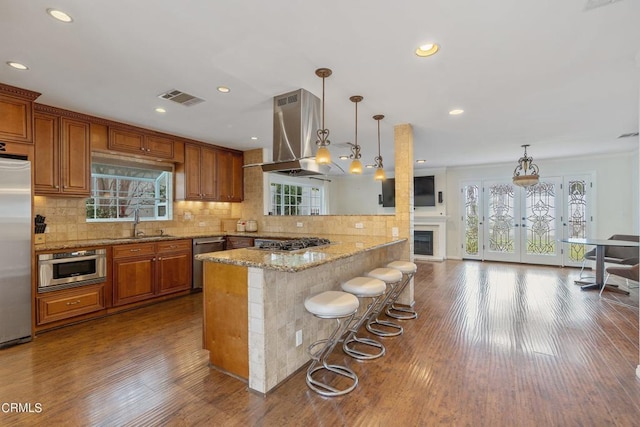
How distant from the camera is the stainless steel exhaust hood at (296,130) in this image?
3.09 m

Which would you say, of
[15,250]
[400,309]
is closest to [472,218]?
[400,309]

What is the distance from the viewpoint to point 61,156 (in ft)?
11.6

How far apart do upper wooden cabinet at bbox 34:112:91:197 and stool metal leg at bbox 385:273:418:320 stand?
4.01m

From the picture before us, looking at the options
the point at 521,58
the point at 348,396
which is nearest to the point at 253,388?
the point at 348,396

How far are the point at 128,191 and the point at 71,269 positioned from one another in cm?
157

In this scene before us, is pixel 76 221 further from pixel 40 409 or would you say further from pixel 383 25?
pixel 383 25

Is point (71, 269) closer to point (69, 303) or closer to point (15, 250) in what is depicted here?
point (69, 303)

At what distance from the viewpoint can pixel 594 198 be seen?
651 centimetres

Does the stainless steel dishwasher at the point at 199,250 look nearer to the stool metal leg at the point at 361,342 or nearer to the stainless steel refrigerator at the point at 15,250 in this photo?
the stainless steel refrigerator at the point at 15,250

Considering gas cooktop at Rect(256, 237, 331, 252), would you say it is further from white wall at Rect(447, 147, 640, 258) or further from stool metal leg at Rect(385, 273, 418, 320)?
white wall at Rect(447, 147, 640, 258)

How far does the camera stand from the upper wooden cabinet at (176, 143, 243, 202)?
497 cm

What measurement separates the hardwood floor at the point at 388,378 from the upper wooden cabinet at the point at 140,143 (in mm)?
2237

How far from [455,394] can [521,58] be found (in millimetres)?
2568

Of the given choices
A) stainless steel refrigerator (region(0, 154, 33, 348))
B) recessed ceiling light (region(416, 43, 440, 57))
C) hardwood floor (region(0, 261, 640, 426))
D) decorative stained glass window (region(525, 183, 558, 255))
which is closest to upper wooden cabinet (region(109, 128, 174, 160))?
stainless steel refrigerator (region(0, 154, 33, 348))
